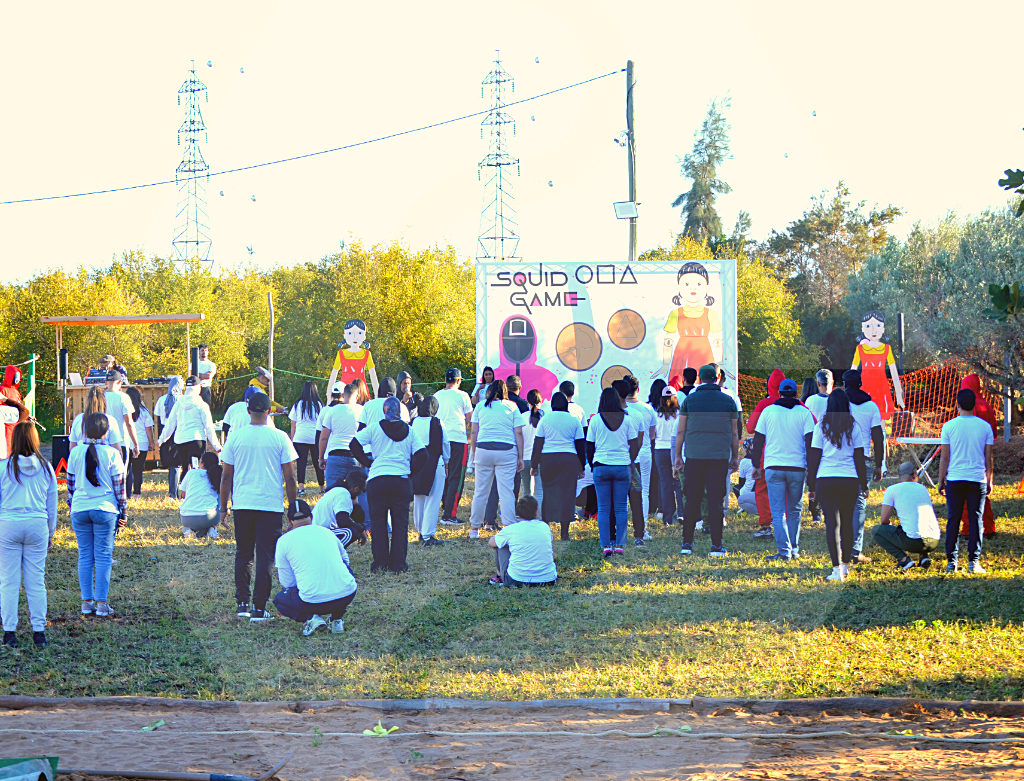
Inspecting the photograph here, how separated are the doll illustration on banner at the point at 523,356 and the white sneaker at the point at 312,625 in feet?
26.8

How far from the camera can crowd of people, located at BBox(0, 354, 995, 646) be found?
7121mm

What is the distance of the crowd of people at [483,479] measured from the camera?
7.12 meters

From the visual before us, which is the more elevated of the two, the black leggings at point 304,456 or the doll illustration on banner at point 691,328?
the doll illustration on banner at point 691,328

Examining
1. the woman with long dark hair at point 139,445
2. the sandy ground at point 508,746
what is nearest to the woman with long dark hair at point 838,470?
the sandy ground at point 508,746

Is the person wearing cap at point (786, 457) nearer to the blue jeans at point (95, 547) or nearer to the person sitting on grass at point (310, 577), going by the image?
the person sitting on grass at point (310, 577)

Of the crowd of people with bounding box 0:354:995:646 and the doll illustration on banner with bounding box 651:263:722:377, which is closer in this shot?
the crowd of people with bounding box 0:354:995:646

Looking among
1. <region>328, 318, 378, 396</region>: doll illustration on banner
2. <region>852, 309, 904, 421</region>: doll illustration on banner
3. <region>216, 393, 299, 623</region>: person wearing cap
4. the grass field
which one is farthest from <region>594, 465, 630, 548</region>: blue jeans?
<region>852, 309, 904, 421</region>: doll illustration on banner

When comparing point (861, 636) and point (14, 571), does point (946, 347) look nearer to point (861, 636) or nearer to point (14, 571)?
point (861, 636)

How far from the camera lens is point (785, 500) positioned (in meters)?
8.99

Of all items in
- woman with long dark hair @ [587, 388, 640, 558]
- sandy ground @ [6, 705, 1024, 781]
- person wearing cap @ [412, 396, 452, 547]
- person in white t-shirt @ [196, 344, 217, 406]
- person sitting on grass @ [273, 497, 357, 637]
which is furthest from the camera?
person in white t-shirt @ [196, 344, 217, 406]

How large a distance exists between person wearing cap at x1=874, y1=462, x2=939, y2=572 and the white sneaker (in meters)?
5.32

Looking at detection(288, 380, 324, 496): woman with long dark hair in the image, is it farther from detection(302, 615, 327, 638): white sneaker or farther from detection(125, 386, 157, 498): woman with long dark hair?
detection(302, 615, 327, 638): white sneaker

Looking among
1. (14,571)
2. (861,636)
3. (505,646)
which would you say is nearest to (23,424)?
(14,571)

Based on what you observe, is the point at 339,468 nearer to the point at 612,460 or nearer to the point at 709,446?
the point at 612,460
